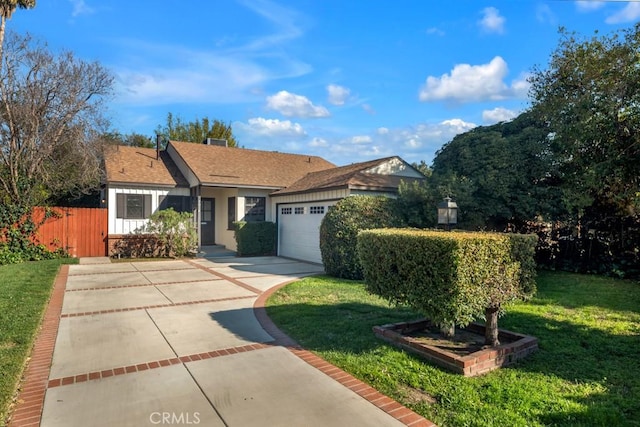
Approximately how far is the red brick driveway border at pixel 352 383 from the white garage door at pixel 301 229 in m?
7.80

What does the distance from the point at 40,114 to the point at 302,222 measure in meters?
10.1

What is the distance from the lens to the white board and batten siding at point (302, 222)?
1357 cm

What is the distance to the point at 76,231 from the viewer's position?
14.5m

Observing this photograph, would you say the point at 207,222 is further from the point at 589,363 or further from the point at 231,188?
the point at 589,363

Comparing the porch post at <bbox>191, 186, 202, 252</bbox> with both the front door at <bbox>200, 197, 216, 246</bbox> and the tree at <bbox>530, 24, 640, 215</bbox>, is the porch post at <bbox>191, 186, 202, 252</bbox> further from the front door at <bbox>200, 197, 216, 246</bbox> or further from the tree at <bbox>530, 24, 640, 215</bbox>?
the tree at <bbox>530, 24, 640, 215</bbox>

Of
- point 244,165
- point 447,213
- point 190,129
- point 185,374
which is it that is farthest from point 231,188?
point 190,129

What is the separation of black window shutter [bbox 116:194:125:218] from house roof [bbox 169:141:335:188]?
302cm

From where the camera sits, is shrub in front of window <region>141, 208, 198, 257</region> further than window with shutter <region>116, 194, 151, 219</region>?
No

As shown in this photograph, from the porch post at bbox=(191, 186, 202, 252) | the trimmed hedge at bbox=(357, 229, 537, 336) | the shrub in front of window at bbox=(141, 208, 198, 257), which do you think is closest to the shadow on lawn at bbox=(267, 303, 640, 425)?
the trimmed hedge at bbox=(357, 229, 537, 336)

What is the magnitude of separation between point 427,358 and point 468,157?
8090 mm

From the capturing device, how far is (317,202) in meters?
13.9

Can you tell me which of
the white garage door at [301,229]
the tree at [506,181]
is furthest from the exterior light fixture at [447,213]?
the white garage door at [301,229]

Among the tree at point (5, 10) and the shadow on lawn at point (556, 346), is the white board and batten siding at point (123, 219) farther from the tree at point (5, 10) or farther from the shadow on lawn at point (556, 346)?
the shadow on lawn at point (556, 346)

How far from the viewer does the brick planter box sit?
4.14 meters
